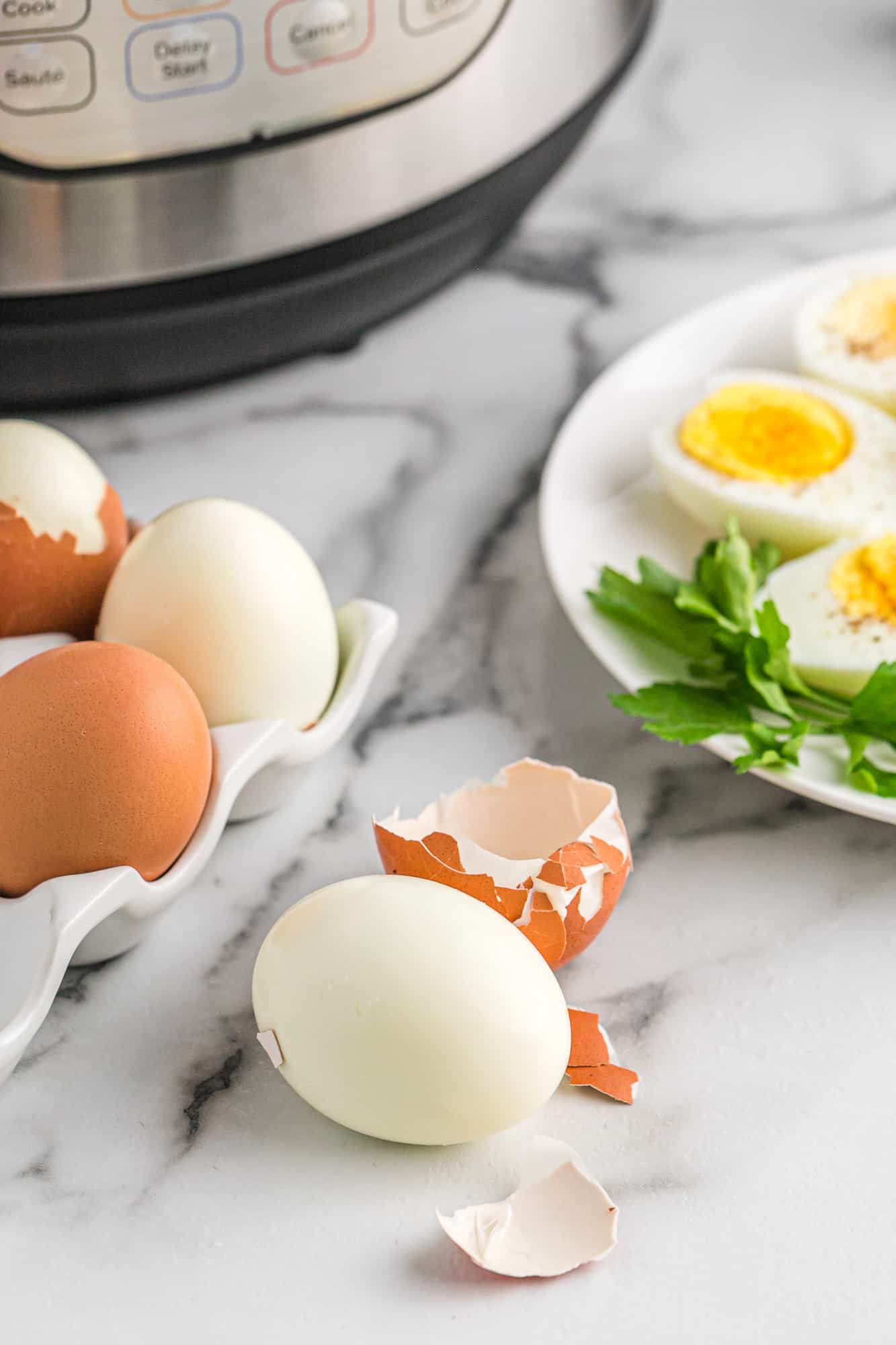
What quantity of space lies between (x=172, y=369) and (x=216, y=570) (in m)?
0.29

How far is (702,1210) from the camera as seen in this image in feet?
1.49

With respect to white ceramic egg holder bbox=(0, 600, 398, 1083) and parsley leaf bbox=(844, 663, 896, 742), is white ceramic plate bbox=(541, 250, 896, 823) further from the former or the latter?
white ceramic egg holder bbox=(0, 600, 398, 1083)

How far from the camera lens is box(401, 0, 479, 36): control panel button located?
2.25 ft

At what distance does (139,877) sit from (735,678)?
280mm

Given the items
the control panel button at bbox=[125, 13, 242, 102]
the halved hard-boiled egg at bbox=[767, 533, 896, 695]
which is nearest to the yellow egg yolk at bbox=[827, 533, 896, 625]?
the halved hard-boiled egg at bbox=[767, 533, 896, 695]

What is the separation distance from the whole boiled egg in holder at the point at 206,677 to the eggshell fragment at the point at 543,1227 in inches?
5.9

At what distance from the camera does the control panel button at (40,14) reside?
0.60 metres

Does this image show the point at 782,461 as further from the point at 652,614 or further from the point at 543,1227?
the point at 543,1227

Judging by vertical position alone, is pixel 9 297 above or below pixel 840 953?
above

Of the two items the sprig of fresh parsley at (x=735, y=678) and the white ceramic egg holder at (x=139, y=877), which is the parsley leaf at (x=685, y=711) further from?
the white ceramic egg holder at (x=139, y=877)

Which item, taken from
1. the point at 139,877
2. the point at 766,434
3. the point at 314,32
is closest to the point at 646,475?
the point at 766,434

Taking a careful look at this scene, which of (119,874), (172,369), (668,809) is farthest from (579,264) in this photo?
(119,874)

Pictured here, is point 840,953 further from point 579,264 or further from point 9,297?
point 579,264

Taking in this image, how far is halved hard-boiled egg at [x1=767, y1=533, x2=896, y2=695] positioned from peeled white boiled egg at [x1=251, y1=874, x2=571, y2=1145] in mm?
242
